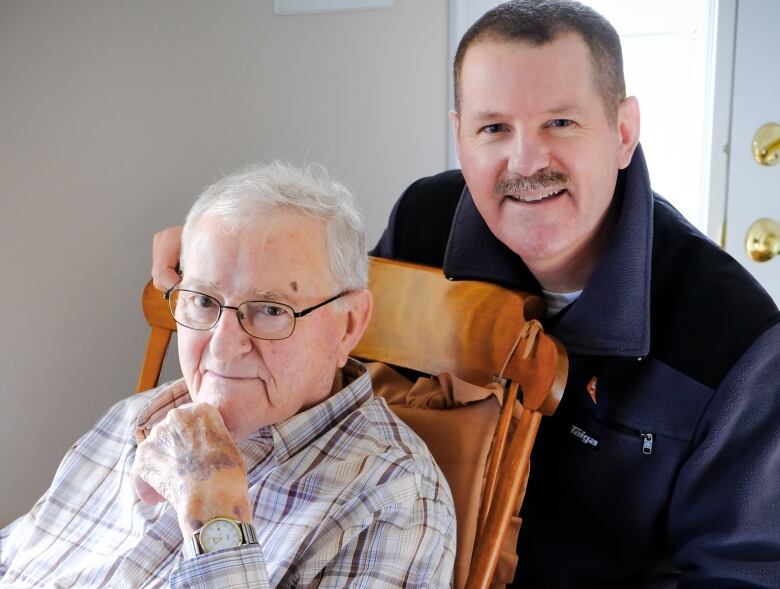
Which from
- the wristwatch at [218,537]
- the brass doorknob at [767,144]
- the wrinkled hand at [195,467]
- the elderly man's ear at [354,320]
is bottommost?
the wristwatch at [218,537]

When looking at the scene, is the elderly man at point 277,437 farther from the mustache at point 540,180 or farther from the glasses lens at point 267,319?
the mustache at point 540,180

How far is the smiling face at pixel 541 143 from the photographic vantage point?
1.29 meters

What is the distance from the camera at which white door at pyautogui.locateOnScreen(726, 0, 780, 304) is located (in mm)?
1853

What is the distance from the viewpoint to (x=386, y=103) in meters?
1.96

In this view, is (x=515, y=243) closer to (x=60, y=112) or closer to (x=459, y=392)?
(x=459, y=392)

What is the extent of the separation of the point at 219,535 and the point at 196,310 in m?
0.34

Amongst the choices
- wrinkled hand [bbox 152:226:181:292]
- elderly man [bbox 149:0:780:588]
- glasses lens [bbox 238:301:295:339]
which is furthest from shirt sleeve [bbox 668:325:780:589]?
wrinkled hand [bbox 152:226:181:292]

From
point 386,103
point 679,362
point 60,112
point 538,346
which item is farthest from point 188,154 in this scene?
point 679,362

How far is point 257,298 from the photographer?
119cm

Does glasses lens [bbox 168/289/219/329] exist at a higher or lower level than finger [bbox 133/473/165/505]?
higher

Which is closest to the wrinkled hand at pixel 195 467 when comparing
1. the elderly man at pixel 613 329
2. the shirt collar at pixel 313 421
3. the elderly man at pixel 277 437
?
the elderly man at pixel 277 437

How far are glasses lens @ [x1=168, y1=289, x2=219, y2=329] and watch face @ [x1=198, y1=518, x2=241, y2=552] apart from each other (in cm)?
29

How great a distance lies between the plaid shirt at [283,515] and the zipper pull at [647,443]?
337 mm

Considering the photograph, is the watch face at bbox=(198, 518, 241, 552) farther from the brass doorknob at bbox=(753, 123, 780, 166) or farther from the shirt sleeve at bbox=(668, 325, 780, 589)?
the brass doorknob at bbox=(753, 123, 780, 166)
